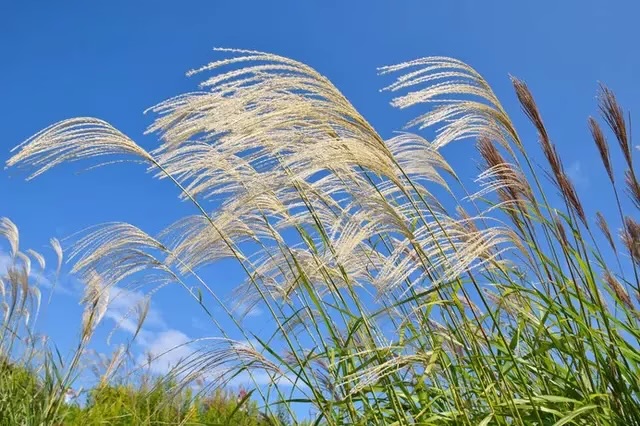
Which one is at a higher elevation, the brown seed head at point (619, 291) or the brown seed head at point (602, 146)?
the brown seed head at point (602, 146)

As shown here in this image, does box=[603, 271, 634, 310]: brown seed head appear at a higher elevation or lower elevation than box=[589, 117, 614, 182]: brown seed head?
lower

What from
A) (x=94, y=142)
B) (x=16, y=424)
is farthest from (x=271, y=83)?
(x=16, y=424)

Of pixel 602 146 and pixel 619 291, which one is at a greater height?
pixel 602 146

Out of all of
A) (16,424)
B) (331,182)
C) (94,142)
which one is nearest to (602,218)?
(331,182)

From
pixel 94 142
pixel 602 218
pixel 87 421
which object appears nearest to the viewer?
pixel 94 142

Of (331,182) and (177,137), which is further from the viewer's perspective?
(331,182)

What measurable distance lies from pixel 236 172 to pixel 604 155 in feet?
4.67

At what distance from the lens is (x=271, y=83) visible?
229 cm

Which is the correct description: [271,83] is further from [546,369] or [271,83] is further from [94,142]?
[546,369]

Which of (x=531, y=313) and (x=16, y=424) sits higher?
(x=16, y=424)

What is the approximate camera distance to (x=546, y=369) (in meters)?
2.72

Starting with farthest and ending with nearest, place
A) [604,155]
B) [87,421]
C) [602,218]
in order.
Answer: [87,421] → [602,218] → [604,155]

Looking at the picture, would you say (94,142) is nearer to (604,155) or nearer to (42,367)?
(604,155)

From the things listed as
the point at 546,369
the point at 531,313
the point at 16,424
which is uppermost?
the point at 16,424
